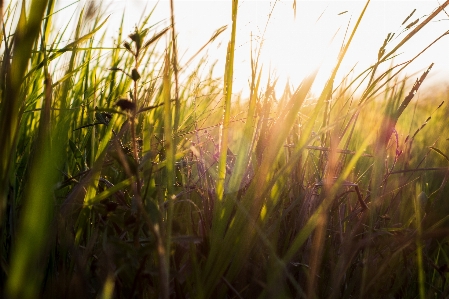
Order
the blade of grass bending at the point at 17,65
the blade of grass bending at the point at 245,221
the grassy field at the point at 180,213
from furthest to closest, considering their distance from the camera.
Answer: the blade of grass bending at the point at 245,221, the grassy field at the point at 180,213, the blade of grass bending at the point at 17,65

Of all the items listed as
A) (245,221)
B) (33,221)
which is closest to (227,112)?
(245,221)

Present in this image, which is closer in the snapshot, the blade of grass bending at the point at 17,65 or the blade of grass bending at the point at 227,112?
the blade of grass bending at the point at 17,65

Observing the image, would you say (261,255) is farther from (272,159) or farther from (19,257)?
(19,257)

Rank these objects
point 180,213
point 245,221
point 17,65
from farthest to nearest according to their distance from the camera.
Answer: point 180,213 → point 245,221 → point 17,65

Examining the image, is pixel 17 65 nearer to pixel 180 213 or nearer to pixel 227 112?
pixel 227 112

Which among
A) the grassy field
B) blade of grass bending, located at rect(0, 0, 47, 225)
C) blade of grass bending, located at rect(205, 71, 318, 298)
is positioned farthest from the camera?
blade of grass bending, located at rect(205, 71, 318, 298)

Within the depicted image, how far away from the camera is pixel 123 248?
28.3 inches

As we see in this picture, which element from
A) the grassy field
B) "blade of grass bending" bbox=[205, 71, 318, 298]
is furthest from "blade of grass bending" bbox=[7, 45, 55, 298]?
"blade of grass bending" bbox=[205, 71, 318, 298]

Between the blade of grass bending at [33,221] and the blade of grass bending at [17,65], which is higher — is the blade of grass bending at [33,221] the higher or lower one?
the lower one

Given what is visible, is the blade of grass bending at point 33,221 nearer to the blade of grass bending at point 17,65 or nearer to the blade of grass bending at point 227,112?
the blade of grass bending at point 17,65

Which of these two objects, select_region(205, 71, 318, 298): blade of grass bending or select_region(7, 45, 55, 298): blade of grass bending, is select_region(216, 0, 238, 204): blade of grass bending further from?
select_region(7, 45, 55, 298): blade of grass bending

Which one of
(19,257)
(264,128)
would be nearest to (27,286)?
(19,257)

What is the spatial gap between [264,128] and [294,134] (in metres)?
0.30

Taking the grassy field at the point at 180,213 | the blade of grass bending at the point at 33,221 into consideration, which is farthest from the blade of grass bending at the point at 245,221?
the blade of grass bending at the point at 33,221
